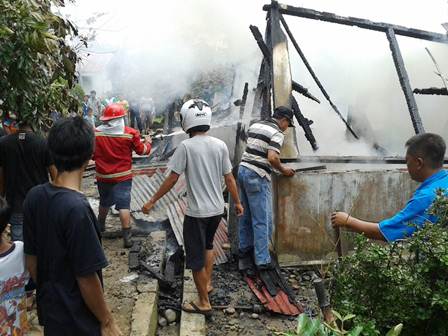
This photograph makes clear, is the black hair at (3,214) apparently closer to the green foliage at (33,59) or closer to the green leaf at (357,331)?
the green foliage at (33,59)

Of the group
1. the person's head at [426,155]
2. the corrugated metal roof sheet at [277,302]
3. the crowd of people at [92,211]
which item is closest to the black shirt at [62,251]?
the crowd of people at [92,211]

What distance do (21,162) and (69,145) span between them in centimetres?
214

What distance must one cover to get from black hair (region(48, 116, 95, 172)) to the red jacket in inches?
114

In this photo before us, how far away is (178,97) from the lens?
10047 millimetres

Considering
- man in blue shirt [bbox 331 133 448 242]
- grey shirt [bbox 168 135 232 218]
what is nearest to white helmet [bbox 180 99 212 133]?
grey shirt [bbox 168 135 232 218]

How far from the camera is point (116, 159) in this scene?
5.03m

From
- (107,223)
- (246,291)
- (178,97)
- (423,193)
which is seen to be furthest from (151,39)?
(423,193)

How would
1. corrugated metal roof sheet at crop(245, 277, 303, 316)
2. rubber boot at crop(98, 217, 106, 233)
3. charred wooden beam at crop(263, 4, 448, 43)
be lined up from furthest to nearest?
charred wooden beam at crop(263, 4, 448, 43) → rubber boot at crop(98, 217, 106, 233) → corrugated metal roof sheet at crop(245, 277, 303, 316)

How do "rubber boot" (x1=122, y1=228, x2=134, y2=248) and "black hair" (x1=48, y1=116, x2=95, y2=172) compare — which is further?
A: "rubber boot" (x1=122, y1=228, x2=134, y2=248)

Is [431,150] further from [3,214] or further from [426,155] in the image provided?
[3,214]

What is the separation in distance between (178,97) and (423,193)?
26.4ft

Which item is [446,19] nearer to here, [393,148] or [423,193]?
[393,148]

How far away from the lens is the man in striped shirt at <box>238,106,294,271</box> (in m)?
4.68

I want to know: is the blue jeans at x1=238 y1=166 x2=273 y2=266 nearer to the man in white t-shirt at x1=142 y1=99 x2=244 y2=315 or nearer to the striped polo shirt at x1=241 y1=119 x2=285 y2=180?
the striped polo shirt at x1=241 y1=119 x2=285 y2=180
